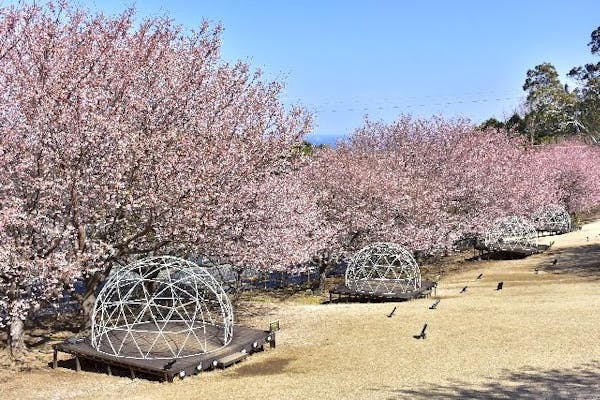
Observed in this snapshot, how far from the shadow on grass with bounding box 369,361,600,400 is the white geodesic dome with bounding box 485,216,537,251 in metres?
27.8

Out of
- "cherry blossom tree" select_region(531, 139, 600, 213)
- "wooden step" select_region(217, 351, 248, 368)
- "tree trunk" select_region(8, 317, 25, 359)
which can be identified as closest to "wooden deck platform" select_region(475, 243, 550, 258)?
"cherry blossom tree" select_region(531, 139, 600, 213)

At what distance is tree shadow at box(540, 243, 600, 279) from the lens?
31.0 meters

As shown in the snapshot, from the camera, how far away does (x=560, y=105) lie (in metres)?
79.8

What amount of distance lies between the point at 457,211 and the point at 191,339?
2725cm

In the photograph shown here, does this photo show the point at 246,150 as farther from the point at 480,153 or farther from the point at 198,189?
the point at 480,153

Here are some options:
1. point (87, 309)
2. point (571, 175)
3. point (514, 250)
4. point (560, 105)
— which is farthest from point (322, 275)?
point (560, 105)

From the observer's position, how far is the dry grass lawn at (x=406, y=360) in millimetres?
13078

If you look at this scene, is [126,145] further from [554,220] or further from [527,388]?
[554,220]

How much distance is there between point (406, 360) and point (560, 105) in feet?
247

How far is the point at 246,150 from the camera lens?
2067 cm

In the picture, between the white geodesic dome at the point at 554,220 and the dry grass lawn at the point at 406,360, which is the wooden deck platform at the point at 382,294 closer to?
the dry grass lawn at the point at 406,360

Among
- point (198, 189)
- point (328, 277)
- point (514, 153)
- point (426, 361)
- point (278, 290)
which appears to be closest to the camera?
point (426, 361)

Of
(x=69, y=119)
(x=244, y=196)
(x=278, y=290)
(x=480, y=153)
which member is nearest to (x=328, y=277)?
(x=278, y=290)

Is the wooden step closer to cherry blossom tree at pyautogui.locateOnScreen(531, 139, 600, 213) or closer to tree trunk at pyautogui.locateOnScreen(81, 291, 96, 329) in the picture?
tree trunk at pyautogui.locateOnScreen(81, 291, 96, 329)
